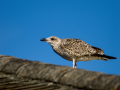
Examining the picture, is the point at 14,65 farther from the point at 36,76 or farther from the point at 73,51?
the point at 73,51

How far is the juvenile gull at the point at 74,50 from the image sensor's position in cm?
1097

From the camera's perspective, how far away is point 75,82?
5.45 m

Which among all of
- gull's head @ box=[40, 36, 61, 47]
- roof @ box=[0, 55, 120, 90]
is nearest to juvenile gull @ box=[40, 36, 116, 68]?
gull's head @ box=[40, 36, 61, 47]

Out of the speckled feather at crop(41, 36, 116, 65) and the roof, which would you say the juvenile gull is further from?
the roof

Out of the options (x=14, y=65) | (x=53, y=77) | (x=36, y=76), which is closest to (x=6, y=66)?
(x=14, y=65)

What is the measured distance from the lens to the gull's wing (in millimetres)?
11012

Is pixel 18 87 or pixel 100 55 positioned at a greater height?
pixel 100 55

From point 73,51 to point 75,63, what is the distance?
91cm

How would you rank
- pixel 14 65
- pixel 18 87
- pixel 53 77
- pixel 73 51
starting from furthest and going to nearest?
pixel 73 51
pixel 14 65
pixel 53 77
pixel 18 87

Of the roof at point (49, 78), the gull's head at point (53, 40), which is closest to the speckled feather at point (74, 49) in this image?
the gull's head at point (53, 40)

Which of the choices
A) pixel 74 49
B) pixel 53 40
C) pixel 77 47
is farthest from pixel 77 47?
pixel 53 40

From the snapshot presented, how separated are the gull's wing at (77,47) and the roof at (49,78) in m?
3.63

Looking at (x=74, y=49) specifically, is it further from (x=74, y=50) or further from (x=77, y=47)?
(x=77, y=47)

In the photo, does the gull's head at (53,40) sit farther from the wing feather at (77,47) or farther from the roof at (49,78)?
the roof at (49,78)
